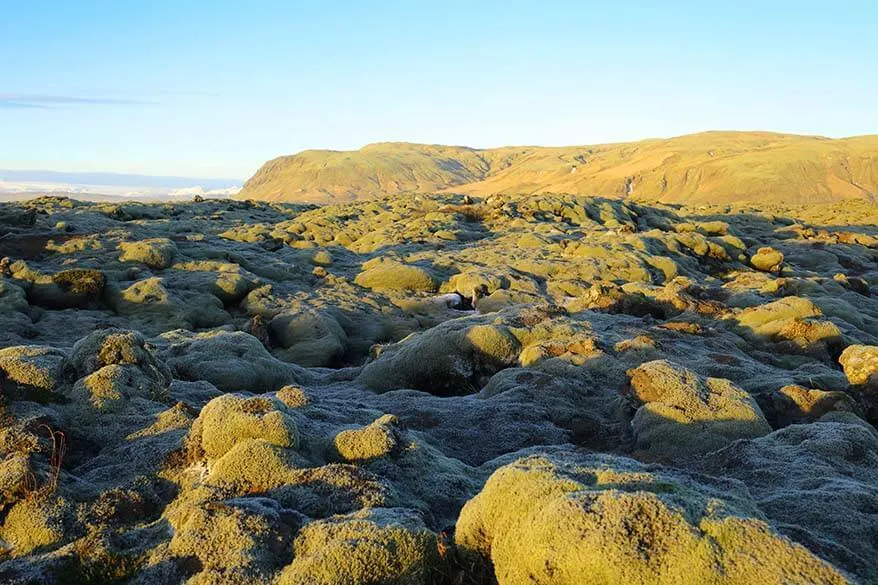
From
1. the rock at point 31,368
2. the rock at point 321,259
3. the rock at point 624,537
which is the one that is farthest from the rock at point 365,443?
the rock at point 321,259

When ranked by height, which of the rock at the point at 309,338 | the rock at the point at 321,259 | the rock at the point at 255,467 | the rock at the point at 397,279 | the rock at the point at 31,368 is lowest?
the rock at the point at 309,338

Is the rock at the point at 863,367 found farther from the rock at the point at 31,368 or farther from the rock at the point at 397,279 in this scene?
the rock at the point at 397,279

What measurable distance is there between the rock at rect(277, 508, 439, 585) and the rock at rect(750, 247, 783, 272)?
169 feet

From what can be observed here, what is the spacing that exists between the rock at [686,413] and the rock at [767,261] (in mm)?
41307

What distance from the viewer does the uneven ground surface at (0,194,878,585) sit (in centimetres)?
698

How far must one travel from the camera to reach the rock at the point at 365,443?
10.8 metres

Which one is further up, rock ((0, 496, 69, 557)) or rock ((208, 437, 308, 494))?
rock ((208, 437, 308, 494))

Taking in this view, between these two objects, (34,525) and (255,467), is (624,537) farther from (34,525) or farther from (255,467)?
(34,525)

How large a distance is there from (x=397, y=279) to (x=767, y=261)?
32.8 m

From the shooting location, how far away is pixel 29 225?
43.4 metres

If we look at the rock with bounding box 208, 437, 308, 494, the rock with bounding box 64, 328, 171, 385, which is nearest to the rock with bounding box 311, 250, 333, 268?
the rock with bounding box 64, 328, 171, 385

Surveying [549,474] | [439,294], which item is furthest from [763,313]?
[549,474]

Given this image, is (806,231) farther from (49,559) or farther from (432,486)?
(49,559)

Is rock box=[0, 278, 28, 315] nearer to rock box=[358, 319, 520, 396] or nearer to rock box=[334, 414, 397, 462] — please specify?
rock box=[358, 319, 520, 396]
